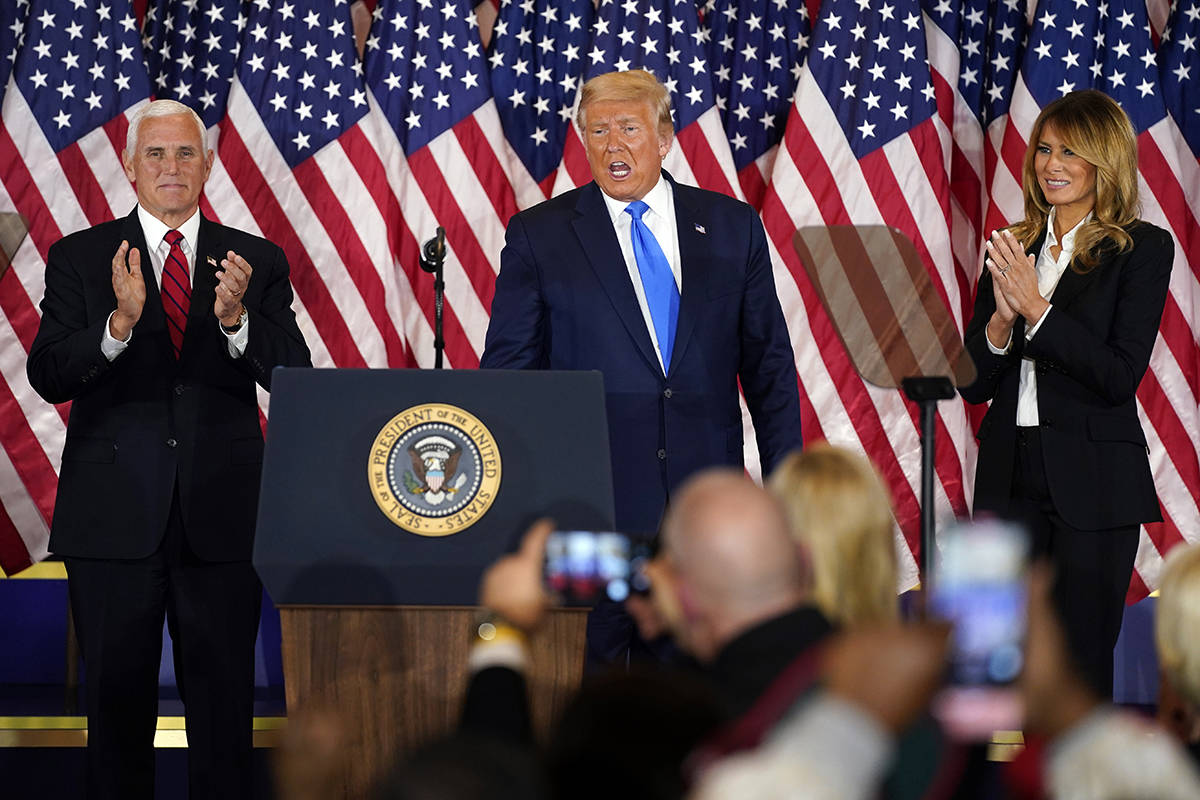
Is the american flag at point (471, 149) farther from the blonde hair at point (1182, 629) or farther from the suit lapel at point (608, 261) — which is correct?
the blonde hair at point (1182, 629)

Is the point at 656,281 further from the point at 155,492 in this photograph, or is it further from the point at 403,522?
the point at 155,492

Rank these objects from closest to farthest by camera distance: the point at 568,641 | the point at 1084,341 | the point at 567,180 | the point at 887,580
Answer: the point at 887,580 → the point at 568,641 → the point at 1084,341 → the point at 567,180

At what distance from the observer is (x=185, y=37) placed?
5.43 metres

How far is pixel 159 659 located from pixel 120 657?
0.10 meters

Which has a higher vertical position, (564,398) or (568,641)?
(564,398)

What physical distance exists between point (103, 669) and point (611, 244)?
1.62 m

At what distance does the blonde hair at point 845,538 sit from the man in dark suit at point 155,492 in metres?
1.92

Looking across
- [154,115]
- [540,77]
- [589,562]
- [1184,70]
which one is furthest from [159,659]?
[1184,70]

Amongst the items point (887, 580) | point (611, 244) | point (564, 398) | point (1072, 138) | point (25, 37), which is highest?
point (25, 37)

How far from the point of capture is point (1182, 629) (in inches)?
66.3

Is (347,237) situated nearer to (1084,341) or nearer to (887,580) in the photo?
(1084,341)

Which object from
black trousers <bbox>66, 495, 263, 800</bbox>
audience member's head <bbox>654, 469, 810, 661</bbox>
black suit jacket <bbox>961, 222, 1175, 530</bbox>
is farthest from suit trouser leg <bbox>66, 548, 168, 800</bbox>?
audience member's head <bbox>654, 469, 810, 661</bbox>

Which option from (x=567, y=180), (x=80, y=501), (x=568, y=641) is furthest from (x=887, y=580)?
(x=567, y=180)

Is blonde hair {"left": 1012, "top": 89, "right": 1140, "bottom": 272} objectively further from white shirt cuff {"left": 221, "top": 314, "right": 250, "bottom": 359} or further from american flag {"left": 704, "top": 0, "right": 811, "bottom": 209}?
white shirt cuff {"left": 221, "top": 314, "right": 250, "bottom": 359}
